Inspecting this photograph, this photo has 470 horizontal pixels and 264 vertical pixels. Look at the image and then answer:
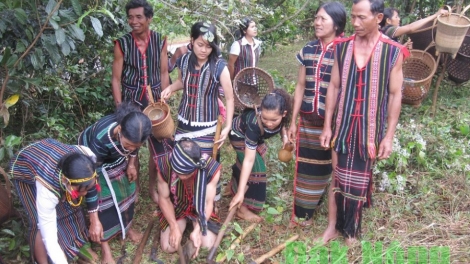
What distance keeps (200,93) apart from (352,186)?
4.10ft

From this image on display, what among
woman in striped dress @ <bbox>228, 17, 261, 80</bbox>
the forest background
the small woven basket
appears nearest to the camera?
the forest background

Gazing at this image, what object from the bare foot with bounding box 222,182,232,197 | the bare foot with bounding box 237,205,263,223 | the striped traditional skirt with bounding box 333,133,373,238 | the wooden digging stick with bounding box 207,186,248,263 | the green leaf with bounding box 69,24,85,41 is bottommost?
the bare foot with bounding box 222,182,232,197

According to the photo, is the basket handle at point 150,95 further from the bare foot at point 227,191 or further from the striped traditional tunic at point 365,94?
the striped traditional tunic at point 365,94

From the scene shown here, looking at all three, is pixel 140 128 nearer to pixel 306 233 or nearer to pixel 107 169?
pixel 107 169

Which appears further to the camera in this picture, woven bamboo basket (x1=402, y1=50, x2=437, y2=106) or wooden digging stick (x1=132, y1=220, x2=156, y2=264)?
woven bamboo basket (x1=402, y1=50, x2=437, y2=106)

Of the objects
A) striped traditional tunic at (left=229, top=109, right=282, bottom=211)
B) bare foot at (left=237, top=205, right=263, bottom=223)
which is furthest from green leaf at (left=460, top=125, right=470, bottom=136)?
bare foot at (left=237, top=205, right=263, bottom=223)

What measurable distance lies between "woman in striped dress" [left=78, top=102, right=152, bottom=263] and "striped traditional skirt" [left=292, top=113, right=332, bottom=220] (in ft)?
3.76

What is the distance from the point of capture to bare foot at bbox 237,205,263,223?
3.38m

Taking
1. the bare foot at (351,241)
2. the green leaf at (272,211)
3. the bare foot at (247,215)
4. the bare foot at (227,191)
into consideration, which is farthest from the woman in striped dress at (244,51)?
the bare foot at (351,241)

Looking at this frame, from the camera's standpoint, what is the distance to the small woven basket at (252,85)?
3.94 m

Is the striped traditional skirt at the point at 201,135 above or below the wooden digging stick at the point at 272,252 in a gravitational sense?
above

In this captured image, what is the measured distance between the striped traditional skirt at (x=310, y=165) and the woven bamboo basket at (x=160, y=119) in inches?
37.1

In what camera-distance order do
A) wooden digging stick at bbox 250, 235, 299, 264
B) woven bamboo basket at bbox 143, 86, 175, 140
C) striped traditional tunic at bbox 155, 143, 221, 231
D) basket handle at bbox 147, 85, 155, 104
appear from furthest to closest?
basket handle at bbox 147, 85, 155, 104 < woven bamboo basket at bbox 143, 86, 175, 140 < striped traditional tunic at bbox 155, 143, 221, 231 < wooden digging stick at bbox 250, 235, 299, 264

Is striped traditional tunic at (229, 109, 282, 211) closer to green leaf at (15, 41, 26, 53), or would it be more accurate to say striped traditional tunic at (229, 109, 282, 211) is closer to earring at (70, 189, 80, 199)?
earring at (70, 189, 80, 199)
